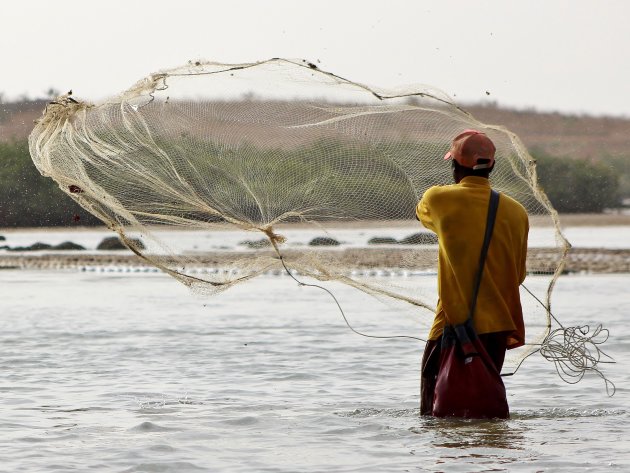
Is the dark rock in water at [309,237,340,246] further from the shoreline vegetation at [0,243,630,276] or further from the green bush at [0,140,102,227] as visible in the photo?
the green bush at [0,140,102,227]

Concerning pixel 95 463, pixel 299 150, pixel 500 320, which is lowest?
pixel 95 463

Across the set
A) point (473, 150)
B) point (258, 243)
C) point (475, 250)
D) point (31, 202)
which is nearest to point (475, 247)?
point (475, 250)

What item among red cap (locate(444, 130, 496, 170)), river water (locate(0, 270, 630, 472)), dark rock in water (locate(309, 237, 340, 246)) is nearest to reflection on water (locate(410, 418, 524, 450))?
river water (locate(0, 270, 630, 472))

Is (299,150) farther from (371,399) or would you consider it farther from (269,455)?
(269,455)

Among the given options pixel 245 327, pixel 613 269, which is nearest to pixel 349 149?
pixel 245 327

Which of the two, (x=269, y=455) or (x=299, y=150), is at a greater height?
(x=299, y=150)

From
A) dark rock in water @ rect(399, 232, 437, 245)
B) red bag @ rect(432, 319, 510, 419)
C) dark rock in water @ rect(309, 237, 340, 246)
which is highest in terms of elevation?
dark rock in water @ rect(399, 232, 437, 245)

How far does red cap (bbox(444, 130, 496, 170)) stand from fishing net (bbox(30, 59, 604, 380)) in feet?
2.82

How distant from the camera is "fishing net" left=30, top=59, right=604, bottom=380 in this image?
784 centimetres

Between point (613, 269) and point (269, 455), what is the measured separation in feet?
61.8

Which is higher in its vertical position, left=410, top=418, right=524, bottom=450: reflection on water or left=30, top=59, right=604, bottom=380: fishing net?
left=30, top=59, right=604, bottom=380: fishing net

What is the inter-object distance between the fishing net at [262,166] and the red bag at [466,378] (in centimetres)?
101

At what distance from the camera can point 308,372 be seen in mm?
10352

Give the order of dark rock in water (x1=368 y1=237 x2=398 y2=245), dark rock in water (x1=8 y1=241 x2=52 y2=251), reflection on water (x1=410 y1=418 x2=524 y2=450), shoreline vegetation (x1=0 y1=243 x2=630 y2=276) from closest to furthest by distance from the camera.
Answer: reflection on water (x1=410 y1=418 x2=524 y2=450) → dark rock in water (x1=368 y1=237 x2=398 y2=245) → shoreline vegetation (x1=0 y1=243 x2=630 y2=276) → dark rock in water (x1=8 y1=241 x2=52 y2=251)
